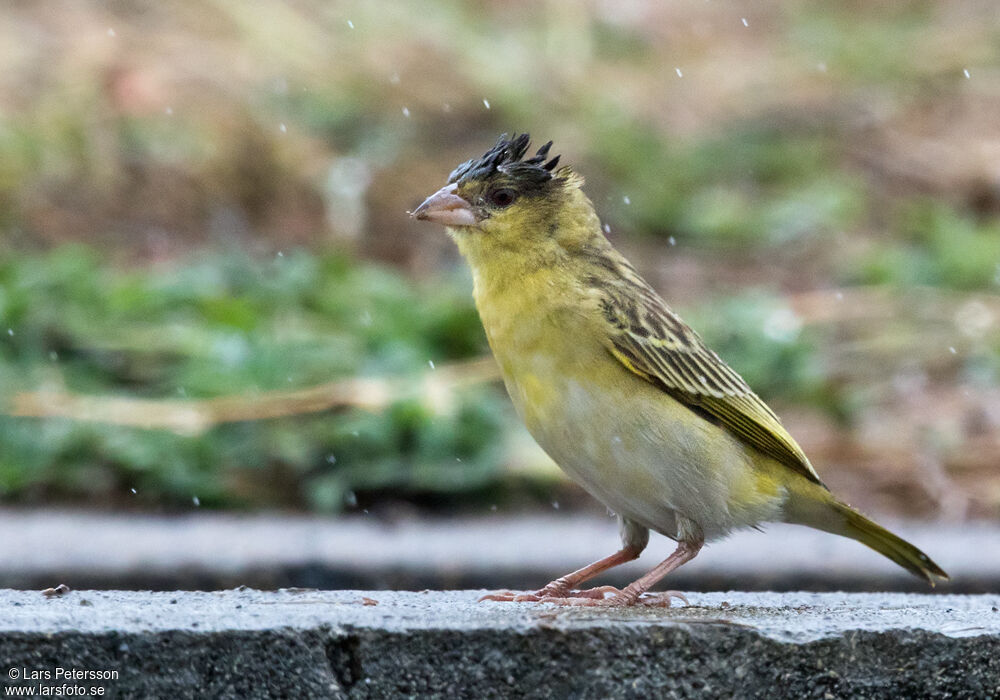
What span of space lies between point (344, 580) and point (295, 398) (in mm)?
1178

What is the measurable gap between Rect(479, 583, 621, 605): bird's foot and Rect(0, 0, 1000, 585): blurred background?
1.10m

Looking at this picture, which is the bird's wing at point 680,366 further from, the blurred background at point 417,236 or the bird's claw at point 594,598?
the blurred background at point 417,236

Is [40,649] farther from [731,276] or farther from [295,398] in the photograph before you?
[731,276]

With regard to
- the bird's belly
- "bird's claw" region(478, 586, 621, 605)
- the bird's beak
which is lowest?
"bird's claw" region(478, 586, 621, 605)

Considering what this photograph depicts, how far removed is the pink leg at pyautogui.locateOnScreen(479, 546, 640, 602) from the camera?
3225mm

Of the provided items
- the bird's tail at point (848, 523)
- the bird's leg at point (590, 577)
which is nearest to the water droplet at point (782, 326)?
the bird's tail at point (848, 523)

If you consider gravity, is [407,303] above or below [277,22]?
below

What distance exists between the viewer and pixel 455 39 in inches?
386

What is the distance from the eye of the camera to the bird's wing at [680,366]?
333 cm

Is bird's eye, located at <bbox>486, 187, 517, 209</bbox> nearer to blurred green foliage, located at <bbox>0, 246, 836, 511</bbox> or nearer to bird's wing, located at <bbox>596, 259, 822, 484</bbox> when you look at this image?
bird's wing, located at <bbox>596, 259, 822, 484</bbox>

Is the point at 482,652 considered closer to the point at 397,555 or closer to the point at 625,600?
the point at 625,600

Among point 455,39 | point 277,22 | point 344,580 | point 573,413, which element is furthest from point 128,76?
point 573,413

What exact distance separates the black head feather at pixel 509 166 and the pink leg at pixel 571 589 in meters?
0.94

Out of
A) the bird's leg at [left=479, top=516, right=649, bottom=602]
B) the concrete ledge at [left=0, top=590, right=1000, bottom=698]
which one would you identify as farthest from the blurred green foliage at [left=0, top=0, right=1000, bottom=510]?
the concrete ledge at [left=0, top=590, right=1000, bottom=698]
